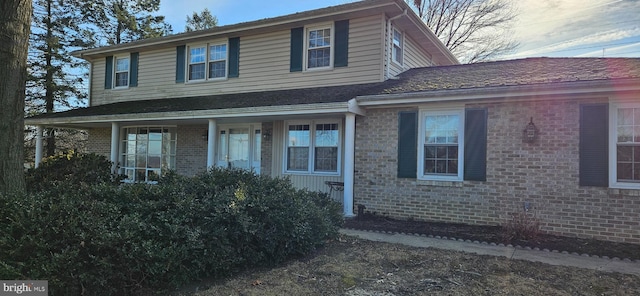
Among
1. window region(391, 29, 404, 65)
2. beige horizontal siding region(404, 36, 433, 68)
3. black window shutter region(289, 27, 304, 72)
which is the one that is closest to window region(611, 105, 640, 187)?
window region(391, 29, 404, 65)

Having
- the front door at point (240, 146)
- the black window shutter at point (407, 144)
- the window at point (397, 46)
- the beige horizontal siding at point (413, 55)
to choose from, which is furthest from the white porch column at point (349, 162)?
the beige horizontal siding at point (413, 55)

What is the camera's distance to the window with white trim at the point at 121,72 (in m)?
14.7

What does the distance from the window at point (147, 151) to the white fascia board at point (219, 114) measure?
71.5 inches

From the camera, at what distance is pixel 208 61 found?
12531 mm

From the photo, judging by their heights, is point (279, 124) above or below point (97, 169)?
above

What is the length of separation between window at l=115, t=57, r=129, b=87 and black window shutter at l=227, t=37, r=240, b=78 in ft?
17.1

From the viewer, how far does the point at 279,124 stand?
10.9 metres

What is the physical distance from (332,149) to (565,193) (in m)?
5.22

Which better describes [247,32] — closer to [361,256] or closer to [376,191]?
[376,191]

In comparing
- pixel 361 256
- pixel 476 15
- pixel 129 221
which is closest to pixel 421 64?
pixel 361 256

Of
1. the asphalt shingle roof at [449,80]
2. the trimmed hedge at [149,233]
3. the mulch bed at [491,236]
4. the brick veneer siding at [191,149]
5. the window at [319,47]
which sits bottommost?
the mulch bed at [491,236]

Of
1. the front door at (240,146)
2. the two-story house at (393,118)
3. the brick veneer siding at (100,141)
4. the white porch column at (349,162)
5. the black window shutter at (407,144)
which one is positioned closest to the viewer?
the two-story house at (393,118)

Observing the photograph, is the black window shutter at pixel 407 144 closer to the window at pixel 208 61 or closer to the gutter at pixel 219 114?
the gutter at pixel 219 114

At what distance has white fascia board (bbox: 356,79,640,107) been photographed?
619cm
